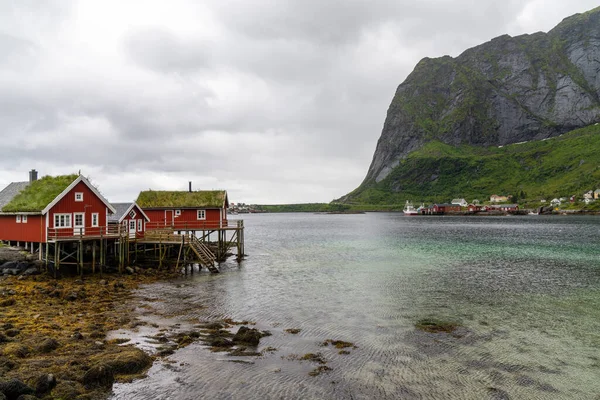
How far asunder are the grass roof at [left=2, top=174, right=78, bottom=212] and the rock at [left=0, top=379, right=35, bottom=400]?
2604 cm

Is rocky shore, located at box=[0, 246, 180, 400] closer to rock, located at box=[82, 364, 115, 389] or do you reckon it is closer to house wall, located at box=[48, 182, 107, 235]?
rock, located at box=[82, 364, 115, 389]

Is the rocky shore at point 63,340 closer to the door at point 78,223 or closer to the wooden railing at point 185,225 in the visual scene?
the door at point 78,223

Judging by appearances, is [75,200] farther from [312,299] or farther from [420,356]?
[420,356]

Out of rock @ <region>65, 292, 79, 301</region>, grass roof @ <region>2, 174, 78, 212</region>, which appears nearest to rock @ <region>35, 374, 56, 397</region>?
rock @ <region>65, 292, 79, 301</region>

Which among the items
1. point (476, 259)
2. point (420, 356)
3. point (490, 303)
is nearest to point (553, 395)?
point (420, 356)

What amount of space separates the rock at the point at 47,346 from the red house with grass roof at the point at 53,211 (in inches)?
789

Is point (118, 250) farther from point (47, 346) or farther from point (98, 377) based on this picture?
point (98, 377)

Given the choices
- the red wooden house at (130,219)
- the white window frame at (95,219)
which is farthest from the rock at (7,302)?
the red wooden house at (130,219)

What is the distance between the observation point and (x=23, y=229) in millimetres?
35438

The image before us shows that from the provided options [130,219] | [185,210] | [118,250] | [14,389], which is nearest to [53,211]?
[118,250]

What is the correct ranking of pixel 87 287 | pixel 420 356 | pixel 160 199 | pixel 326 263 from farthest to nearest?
pixel 160 199, pixel 326 263, pixel 87 287, pixel 420 356

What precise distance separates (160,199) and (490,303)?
42.1 meters

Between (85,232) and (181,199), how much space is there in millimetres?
17304

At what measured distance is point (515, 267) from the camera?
41094 mm
